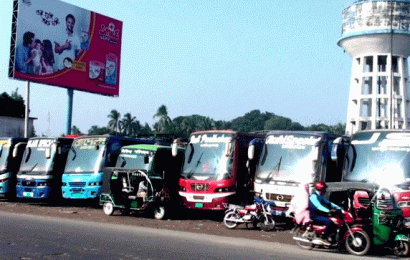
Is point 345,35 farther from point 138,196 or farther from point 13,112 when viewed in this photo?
point 138,196

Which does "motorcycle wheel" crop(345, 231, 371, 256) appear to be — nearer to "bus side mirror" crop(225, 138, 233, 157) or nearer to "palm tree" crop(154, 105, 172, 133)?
"bus side mirror" crop(225, 138, 233, 157)

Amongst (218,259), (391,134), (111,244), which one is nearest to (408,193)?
(391,134)

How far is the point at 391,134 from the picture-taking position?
1386cm

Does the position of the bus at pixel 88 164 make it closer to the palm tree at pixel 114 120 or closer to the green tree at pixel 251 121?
the palm tree at pixel 114 120

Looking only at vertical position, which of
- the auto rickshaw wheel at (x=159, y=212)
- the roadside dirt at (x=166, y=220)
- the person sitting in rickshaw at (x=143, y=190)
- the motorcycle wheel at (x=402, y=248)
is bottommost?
the roadside dirt at (x=166, y=220)

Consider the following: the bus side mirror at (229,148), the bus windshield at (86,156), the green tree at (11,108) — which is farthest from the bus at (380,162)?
the green tree at (11,108)

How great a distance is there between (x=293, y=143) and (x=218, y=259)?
6.69 m

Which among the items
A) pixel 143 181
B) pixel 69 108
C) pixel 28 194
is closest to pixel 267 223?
pixel 143 181

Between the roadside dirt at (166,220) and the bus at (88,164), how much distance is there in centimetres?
66

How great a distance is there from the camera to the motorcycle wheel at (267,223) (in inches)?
577

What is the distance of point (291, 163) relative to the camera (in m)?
15.5

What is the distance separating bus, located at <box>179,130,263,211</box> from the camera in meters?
16.6

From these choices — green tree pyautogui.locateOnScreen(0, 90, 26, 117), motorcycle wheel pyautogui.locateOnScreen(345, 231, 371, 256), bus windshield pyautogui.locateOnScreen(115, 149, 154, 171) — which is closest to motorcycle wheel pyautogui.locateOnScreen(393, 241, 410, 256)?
motorcycle wheel pyautogui.locateOnScreen(345, 231, 371, 256)

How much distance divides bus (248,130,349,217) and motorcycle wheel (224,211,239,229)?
0.96 meters
